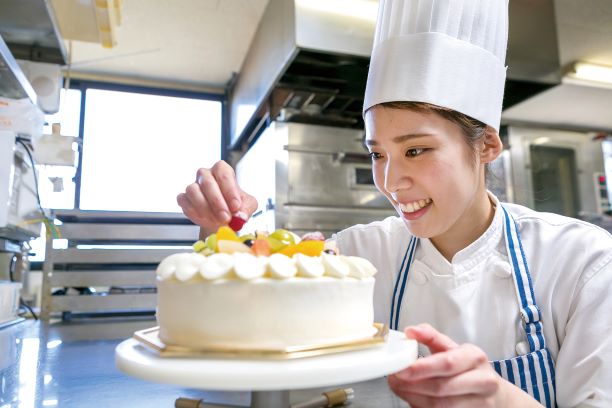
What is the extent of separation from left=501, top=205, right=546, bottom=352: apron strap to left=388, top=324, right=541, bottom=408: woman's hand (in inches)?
11.7

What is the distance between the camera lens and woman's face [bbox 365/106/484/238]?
0.93 metres

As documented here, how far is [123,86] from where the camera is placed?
4.57m

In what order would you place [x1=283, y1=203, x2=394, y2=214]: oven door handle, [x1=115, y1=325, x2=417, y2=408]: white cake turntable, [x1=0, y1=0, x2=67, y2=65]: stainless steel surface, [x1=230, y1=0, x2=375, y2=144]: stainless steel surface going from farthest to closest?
[x1=283, y1=203, x2=394, y2=214]: oven door handle → [x1=230, y1=0, x2=375, y2=144]: stainless steel surface → [x1=0, y1=0, x2=67, y2=65]: stainless steel surface → [x1=115, y1=325, x2=417, y2=408]: white cake turntable

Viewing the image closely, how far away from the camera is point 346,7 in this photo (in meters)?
2.66

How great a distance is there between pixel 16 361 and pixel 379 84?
1089 millimetres

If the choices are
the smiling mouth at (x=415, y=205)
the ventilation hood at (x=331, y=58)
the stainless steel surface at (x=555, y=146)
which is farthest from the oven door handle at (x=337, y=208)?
the smiling mouth at (x=415, y=205)

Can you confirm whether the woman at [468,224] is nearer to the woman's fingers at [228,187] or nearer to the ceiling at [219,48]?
the woman's fingers at [228,187]

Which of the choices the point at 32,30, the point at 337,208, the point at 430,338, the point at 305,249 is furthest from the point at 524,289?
the point at 32,30

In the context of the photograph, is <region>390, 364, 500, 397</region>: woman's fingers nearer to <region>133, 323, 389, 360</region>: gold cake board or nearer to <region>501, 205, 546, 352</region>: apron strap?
<region>133, 323, 389, 360</region>: gold cake board

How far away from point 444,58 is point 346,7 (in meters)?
1.83

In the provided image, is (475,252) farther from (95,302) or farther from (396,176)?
(95,302)

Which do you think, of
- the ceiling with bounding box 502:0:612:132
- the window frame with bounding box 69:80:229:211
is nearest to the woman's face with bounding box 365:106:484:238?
the ceiling with bounding box 502:0:612:132

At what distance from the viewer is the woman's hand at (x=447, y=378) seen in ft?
1.92

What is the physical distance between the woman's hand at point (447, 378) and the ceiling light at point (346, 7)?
91.2 inches
